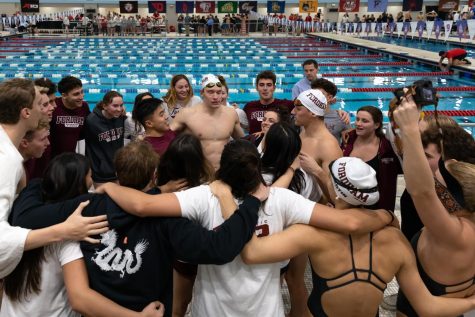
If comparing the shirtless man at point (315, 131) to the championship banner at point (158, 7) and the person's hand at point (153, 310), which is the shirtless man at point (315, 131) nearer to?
the person's hand at point (153, 310)

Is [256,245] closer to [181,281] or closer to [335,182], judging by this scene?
[335,182]

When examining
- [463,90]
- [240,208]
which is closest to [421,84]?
[240,208]

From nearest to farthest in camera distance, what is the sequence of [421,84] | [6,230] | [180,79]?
[421,84], [6,230], [180,79]

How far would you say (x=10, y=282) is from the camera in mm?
1416

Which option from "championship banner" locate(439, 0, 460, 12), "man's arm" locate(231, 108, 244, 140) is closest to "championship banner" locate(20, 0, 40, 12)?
"championship banner" locate(439, 0, 460, 12)

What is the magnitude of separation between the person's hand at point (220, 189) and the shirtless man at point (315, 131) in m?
1.01

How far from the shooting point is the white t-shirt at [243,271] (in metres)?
1.47

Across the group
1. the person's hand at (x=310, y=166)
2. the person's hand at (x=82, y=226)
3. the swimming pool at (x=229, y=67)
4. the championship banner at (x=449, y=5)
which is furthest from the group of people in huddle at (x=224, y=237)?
the championship banner at (x=449, y=5)

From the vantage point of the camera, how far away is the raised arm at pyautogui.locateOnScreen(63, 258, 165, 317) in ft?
4.38

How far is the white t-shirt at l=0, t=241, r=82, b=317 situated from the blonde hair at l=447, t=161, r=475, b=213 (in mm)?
1282

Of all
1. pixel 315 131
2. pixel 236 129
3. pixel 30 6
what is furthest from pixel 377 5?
pixel 315 131

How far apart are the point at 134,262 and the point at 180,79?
2.69 m

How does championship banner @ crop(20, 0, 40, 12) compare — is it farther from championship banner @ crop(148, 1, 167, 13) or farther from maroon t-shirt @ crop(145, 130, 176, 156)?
maroon t-shirt @ crop(145, 130, 176, 156)

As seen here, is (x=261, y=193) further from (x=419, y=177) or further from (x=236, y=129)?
(x=236, y=129)
